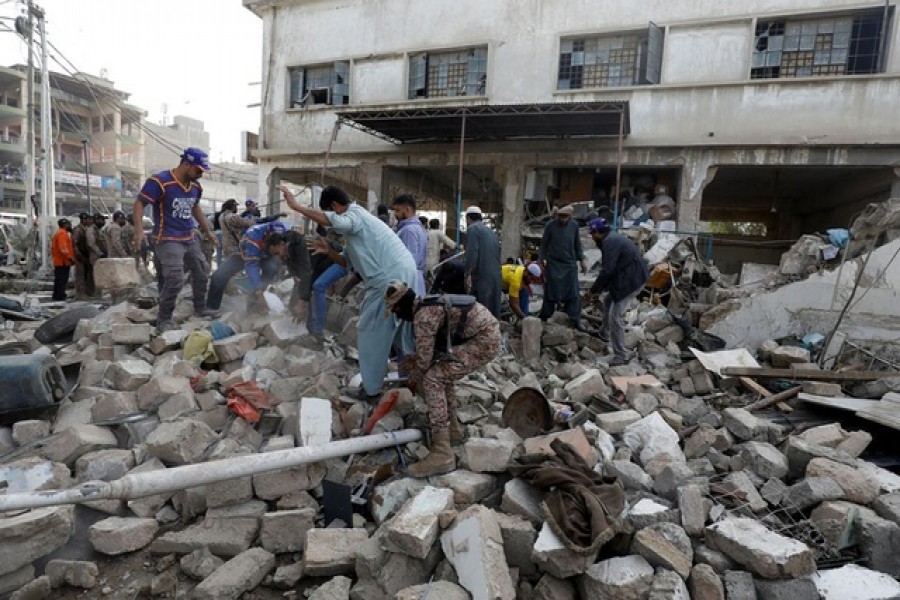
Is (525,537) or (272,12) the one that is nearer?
(525,537)

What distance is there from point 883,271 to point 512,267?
3945 millimetres

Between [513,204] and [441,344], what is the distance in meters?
8.81

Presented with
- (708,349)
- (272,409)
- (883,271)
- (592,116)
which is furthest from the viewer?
(592,116)

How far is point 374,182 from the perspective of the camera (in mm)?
12797

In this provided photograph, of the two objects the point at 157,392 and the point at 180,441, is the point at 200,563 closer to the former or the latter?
the point at 180,441

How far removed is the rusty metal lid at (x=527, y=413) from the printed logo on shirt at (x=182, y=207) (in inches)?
136

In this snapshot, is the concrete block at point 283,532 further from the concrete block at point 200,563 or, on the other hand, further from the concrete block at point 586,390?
the concrete block at point 586,390

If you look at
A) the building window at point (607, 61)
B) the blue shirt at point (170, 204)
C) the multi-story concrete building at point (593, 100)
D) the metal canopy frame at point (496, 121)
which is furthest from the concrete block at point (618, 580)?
the building window at point (607, 61)

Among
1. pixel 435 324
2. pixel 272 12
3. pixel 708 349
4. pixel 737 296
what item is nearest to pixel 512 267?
pixel 708 349

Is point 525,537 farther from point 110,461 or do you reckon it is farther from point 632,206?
point 632,206

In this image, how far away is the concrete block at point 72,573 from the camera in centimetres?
271

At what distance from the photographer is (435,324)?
3258 mm

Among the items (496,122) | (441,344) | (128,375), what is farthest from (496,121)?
(128,375)

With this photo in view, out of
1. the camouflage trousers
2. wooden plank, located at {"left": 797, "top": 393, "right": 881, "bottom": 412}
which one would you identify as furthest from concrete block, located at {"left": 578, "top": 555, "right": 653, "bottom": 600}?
wooden plank, located at {"left": 797, "top": 393, "right": 881, "bottom": 412}
